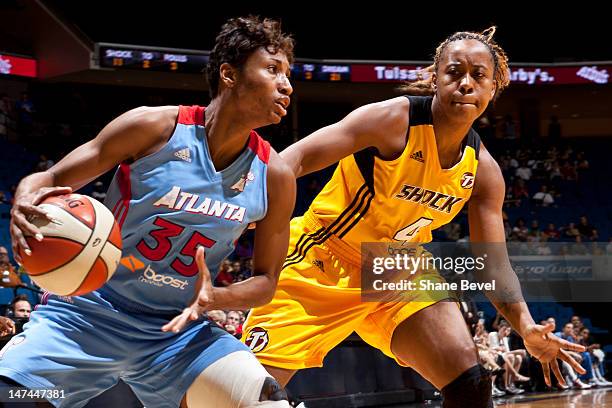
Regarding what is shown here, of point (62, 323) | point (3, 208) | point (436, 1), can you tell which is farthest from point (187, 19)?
point (62, 323)

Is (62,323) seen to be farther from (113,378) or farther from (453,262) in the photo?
(453,262)

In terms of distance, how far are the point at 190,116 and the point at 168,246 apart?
1.71 feet

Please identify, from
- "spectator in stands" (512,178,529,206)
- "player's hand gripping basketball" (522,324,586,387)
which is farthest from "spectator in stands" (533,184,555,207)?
"player's hand gripping basketball" (522,324,586,387)

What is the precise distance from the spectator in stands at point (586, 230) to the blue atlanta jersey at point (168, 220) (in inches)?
583

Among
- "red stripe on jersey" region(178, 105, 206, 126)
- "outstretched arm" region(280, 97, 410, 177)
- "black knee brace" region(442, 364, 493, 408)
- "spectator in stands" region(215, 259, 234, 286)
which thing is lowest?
"black knee brace" region(442, 364, 493, 408)

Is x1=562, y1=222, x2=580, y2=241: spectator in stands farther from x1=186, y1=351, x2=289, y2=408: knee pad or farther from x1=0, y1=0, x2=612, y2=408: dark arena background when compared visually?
x1=186, y1=351, x2=289, y2=408: knee pad

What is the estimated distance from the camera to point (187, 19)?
64.8 ft

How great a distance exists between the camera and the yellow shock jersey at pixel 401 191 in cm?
415

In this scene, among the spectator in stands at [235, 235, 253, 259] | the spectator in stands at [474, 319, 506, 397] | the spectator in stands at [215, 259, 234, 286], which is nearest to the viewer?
the spectator in stands at [474, 319, 506, 397]

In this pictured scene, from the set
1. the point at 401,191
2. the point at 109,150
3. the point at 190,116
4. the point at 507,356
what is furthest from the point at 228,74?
the point at 507,356

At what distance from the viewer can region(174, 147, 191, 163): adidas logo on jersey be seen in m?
3.06

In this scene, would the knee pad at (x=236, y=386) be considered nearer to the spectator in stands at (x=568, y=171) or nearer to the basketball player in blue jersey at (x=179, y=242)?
the basketball player in blue jersey at (x=179, y=242)

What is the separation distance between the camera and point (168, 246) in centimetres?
303

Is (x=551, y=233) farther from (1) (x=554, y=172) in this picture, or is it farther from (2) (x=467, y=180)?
(2) (x=467, y=180)
